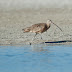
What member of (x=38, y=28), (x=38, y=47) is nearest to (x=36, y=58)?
(x=38, y=47)

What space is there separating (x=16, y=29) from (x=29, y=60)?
8.24 meters

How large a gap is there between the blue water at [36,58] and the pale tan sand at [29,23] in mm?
1748

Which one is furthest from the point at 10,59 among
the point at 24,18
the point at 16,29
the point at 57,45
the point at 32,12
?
the point at 32,12

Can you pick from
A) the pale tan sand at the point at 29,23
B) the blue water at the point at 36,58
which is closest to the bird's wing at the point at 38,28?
the pale tan sand at the point at 29,23

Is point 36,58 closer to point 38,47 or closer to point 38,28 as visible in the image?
point 38,47

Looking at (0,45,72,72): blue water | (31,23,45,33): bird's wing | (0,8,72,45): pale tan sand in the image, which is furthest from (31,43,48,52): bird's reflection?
(31,23,45,33): bird's wing

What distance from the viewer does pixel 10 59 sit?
10.2 m

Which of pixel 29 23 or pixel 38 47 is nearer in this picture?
pixel 38 47

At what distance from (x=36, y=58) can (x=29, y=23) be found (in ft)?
32.4

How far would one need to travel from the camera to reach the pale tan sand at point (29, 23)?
1505 cm

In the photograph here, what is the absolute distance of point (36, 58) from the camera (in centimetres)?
1033

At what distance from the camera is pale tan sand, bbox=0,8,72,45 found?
1505cm

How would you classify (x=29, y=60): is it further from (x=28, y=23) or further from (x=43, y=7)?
(x=43, y=7)

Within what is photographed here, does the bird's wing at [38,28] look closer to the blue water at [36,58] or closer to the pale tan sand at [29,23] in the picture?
the pale tan sand at [29,23]
